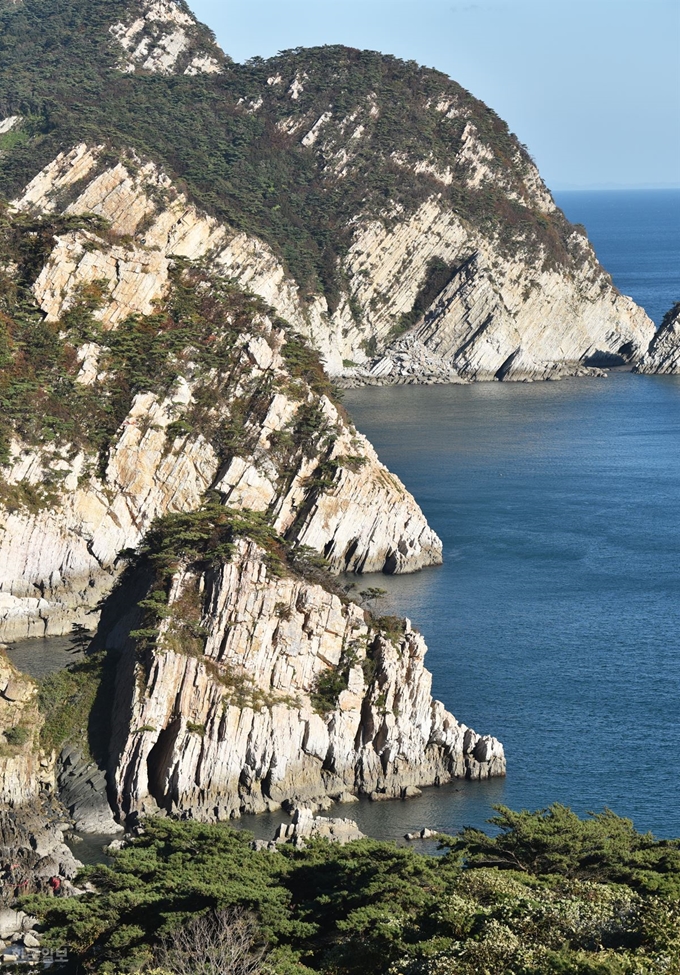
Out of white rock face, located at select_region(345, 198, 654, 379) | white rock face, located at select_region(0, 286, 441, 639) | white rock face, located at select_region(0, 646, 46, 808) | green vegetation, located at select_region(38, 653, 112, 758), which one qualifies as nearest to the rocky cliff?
white rock face, located at select_region(345, 198, 654, 379)

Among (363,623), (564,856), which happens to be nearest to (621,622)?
(363,623)

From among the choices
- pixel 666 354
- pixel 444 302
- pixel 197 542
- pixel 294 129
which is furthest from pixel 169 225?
pixel 197 542

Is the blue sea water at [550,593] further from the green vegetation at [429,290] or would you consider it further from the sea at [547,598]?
the green vegetation at [429,290]

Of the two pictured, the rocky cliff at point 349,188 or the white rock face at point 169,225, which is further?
the rocky cliff at point 349,188

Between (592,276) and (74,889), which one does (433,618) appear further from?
(592,276)

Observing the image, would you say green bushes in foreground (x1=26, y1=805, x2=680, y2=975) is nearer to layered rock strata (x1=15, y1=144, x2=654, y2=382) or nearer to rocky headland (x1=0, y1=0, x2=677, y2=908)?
rocky headland (x1=0, y1=0, x2=677, y2=908)

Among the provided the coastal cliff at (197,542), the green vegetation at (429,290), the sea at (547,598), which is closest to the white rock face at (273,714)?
the coastal cliff at (197,542)
